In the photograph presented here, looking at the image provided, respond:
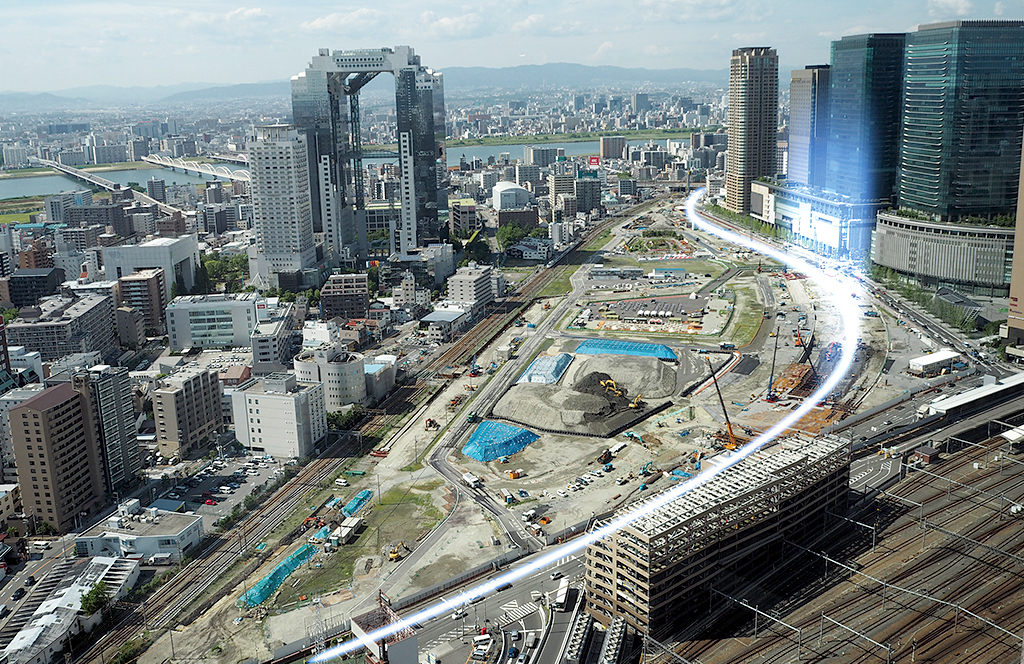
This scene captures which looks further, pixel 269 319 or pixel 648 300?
pixel 648 300

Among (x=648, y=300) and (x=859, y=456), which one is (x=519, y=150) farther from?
(x=859, y=456)

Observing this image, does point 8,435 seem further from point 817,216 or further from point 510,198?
point 510,198

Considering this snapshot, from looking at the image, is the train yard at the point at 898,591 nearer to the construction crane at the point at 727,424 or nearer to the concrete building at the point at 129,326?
the construction crane at the point at 727,424

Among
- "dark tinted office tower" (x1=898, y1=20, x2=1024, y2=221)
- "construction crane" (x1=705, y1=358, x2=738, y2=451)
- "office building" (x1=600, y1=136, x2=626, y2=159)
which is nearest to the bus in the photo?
"construction crane" (x1=705, y1=358, x2=738, y2=451)

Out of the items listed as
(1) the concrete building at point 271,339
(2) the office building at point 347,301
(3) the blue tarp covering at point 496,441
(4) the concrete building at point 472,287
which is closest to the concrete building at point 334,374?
(1) the concrete building at point 271,339

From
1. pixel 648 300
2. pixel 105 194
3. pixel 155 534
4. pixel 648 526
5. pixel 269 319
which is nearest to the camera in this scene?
pixel 648 526

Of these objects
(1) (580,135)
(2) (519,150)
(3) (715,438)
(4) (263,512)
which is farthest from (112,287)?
(1) (580,135)

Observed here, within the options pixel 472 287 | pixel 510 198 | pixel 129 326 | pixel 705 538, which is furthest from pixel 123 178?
pixel 705 538
